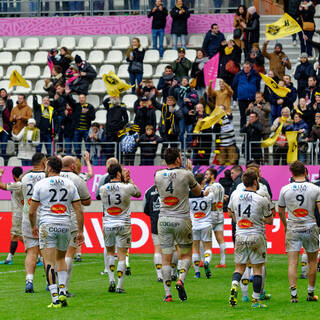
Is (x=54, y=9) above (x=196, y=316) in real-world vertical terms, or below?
above

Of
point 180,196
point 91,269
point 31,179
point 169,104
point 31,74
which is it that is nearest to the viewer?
point 180,196

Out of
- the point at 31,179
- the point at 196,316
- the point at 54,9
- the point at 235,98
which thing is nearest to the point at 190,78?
the point at 235,98

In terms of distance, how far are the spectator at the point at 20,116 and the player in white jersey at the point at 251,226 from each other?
52.7ft

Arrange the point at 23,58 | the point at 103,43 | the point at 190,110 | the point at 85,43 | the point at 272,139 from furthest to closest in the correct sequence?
the point at 23,58, the point at 85,43, the point at 103,43, the point at 190,110, the point at 272,139

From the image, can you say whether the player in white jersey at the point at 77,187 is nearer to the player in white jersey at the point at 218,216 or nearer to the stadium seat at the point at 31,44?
the player in white jersey at the point at 218,216

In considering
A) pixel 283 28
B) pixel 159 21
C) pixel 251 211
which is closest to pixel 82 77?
pixel 159 21

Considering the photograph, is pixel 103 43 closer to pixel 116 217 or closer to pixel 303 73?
pixel 303 73

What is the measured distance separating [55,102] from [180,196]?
15.0 m

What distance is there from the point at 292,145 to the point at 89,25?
543 inches

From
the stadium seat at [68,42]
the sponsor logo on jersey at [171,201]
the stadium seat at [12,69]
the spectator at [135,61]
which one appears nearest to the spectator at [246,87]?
the spectator at [135,61]

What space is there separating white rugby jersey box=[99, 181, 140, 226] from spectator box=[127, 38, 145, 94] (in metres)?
15.1

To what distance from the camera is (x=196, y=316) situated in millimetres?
11938

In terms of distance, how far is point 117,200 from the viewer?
603 inches

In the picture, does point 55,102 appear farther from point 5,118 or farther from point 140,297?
point 140,297
